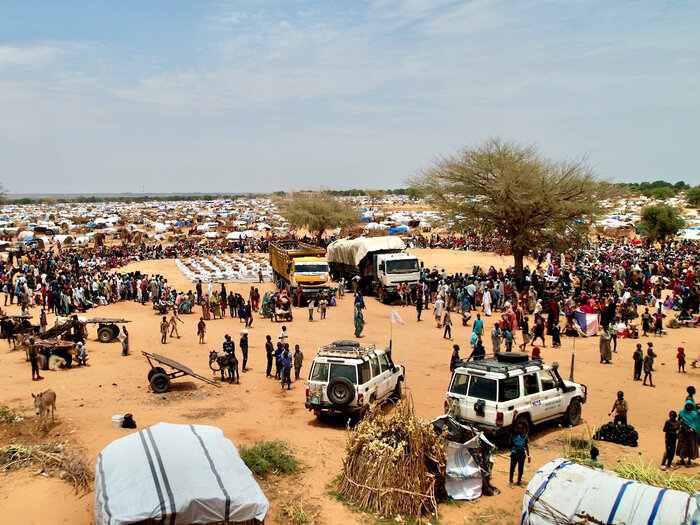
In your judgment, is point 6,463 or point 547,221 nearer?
point 6,463

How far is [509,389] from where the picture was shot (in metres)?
11.4

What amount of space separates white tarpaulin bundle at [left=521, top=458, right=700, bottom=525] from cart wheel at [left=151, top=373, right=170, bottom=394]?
1066 cm

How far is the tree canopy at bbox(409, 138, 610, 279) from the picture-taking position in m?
32.8

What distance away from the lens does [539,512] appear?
7.30 meters

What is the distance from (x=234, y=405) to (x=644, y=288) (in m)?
23.7

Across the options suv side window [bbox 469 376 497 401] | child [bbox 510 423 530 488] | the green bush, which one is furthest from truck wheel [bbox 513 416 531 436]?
the green bush

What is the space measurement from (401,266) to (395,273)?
494mm

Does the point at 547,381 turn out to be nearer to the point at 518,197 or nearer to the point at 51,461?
the point at 51,461

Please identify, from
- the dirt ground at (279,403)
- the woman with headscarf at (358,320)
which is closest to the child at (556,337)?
the dirt ground at (279,403)

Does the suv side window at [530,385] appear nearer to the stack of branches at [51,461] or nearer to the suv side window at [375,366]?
the suv side window at [375,366]

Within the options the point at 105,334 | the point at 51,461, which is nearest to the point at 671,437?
the point at 51,461

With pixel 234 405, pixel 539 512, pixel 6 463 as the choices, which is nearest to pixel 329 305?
pixel 234 405

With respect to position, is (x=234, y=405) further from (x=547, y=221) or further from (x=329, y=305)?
(x=547, y=221)

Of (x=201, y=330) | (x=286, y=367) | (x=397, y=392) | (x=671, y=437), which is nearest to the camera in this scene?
(x=671, y=437)
